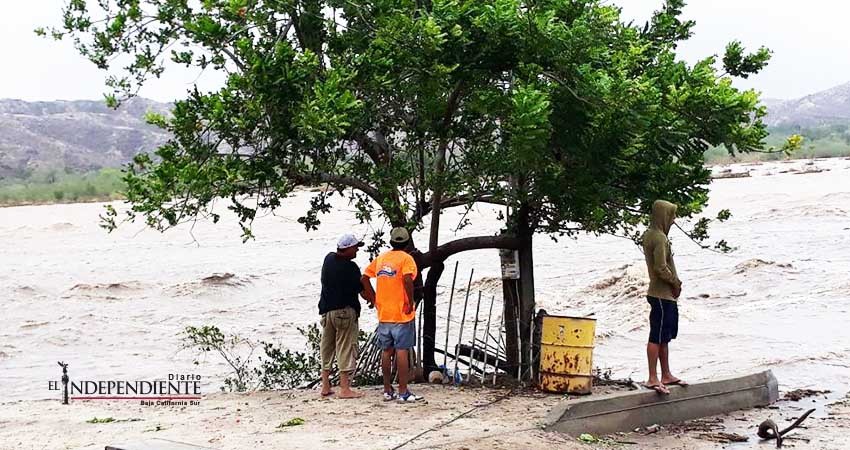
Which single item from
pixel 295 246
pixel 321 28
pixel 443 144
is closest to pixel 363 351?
pixel 443 144

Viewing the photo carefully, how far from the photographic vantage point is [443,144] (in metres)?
10.6

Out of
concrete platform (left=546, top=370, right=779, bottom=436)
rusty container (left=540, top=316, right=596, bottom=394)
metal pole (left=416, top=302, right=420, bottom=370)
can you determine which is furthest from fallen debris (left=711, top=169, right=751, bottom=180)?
rusty container (left=540, top=316, right=596, bottom=394)

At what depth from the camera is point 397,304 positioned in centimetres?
1030

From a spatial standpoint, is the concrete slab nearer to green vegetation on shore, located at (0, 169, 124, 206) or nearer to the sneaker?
the sneaker

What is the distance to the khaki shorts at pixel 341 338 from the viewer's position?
10641 millimetres

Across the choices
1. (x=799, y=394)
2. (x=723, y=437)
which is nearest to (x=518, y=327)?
(x=723, y=437)

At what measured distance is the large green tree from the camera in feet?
31.2

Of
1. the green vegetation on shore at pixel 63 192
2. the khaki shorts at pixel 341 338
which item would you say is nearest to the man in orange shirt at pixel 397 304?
the khaki shorts at pixel 341 338

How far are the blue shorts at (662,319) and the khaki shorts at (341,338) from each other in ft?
8.69

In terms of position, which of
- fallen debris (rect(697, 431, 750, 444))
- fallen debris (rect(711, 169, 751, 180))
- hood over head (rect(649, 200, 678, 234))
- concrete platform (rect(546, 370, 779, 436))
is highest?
hood over head (rect(649, 200, 678, 234))

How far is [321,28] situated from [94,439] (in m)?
4.12

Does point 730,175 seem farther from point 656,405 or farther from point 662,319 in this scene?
point 662,319

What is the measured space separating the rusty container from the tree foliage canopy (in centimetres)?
94

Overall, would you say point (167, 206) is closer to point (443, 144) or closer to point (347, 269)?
point (347, 269)
